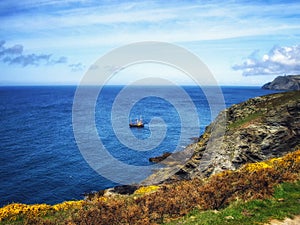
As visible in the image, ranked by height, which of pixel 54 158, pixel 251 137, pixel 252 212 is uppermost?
pixel 252 212

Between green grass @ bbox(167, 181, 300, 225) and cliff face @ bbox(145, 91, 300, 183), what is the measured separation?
23748 mm

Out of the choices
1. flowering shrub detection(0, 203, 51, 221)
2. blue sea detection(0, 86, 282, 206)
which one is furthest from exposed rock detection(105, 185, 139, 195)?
flowering shrub detection(0, 203, 51, 221)

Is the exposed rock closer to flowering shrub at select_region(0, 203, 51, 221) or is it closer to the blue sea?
the blue sea

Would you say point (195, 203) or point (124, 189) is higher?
point (195, 203)

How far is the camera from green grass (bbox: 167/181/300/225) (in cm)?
1199

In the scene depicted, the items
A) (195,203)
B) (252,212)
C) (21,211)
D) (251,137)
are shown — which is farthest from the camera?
(251,137)

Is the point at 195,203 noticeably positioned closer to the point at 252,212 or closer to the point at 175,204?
the point at 175,204

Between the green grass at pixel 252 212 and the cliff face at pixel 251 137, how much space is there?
935 inches

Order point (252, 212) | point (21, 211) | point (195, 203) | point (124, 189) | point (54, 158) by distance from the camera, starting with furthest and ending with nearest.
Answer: point (54, 158) < point (124, 189) < point (21, 211) < point (195, 203) < point (252, 212)

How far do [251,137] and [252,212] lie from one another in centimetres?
3010

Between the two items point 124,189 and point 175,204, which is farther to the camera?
point 124,189

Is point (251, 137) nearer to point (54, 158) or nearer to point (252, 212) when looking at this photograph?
point (252, 212)

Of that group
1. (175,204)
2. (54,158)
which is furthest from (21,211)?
(54,158)

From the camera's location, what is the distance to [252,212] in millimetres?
12727
